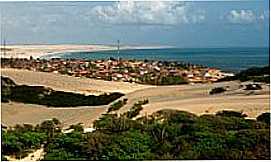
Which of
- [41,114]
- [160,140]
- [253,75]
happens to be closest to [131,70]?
[41,114]

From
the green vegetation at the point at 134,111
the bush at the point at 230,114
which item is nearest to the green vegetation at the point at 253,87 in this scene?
the bush at the point at 230,114

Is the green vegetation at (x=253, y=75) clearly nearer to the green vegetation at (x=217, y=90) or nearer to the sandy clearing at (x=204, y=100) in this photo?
the sandy clearing at (x=204, y=100)

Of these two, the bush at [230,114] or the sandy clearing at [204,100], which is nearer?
the bush at [230,114]

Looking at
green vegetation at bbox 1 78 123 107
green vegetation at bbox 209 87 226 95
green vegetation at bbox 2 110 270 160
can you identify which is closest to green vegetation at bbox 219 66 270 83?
green vegetation at bbox 209 87 226 95

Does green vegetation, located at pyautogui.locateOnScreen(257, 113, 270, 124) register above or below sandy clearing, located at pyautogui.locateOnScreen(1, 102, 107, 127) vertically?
above

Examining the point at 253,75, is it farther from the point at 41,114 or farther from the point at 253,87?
the point at 41,114

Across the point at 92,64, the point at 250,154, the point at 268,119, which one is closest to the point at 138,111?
the point at 268,119

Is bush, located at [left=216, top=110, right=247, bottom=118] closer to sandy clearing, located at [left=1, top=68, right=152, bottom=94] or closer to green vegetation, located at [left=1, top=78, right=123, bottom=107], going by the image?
green vegetation, located at [left=1, top=78, right=123, bottom=107]
